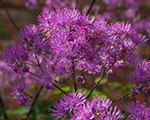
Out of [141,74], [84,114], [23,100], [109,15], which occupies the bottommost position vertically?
[84,114]

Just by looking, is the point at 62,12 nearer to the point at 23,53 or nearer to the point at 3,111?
the point at 23,53

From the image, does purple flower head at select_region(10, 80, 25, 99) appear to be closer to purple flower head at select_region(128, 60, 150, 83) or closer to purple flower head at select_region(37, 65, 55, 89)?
purple flower head at select_region(37, 65, 55, 89)

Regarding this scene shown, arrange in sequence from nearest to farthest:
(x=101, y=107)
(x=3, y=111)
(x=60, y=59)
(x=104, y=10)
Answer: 1. (x=101, y=107)
2. (x=60, y=59)
3. (x=3, y=111)
4. (x=104, y=10)

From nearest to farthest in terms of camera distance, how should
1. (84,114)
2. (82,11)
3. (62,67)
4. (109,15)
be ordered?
(84,114) < (62,67) < (82,11) < (109,15)

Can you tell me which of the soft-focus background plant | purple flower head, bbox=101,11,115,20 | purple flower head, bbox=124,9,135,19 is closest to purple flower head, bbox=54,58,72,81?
the soft-focus background plant

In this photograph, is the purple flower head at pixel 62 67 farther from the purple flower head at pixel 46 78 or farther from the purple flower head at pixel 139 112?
the purple flower head at pixel 139 112

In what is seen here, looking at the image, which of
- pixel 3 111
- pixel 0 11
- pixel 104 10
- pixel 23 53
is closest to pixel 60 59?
pixel 23 53

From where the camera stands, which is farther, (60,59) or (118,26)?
(118,26)

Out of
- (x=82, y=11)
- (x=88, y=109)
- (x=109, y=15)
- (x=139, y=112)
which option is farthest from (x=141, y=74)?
(x=109, y=15)

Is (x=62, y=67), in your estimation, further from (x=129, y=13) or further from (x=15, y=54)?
(x=129, y=13)

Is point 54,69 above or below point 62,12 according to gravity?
below

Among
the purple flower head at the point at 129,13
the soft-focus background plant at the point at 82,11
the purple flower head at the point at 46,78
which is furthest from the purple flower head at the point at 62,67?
the purple flower head at the point at 129,13
